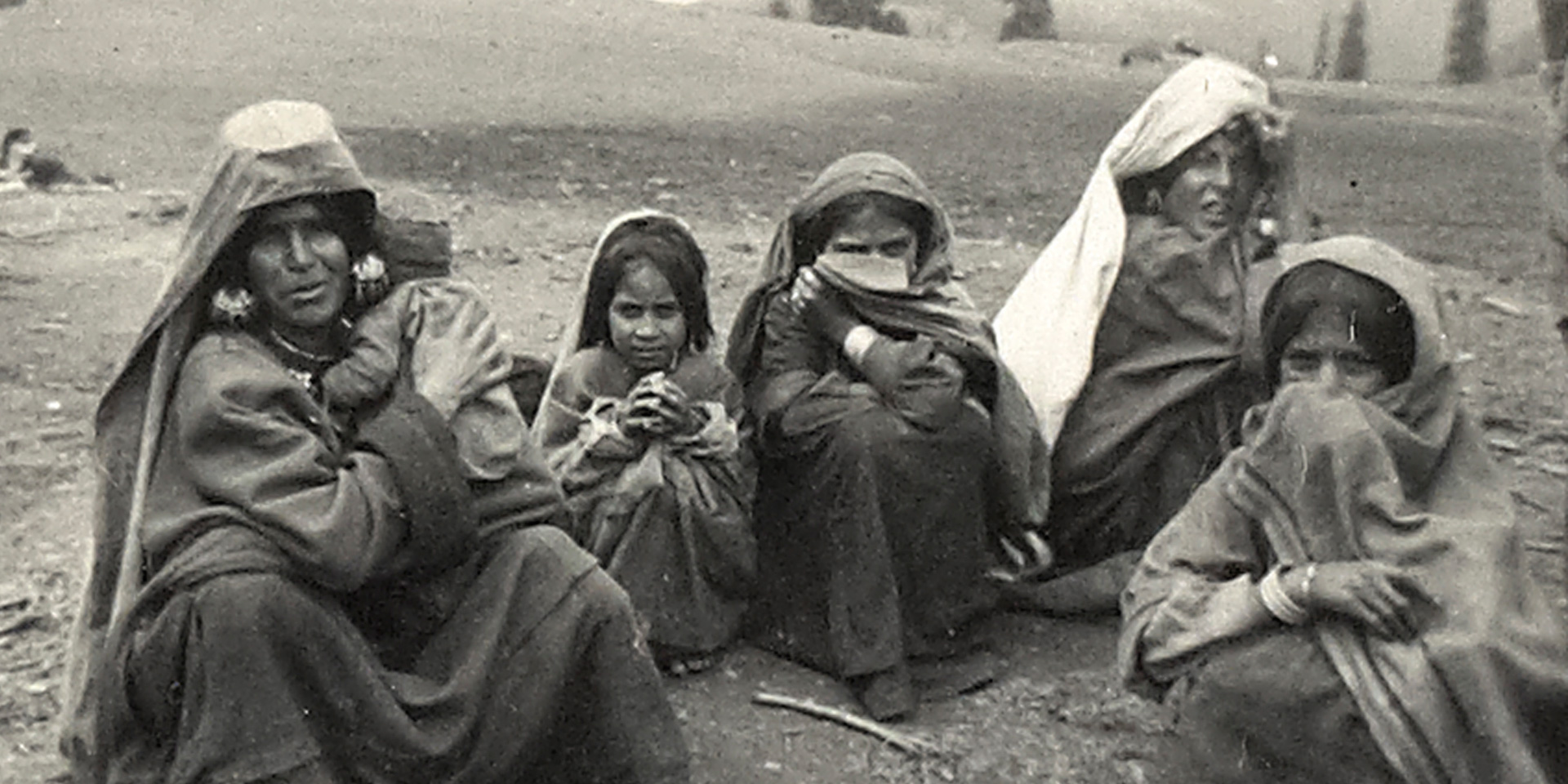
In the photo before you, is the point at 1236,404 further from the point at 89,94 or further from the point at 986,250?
the point at 89,94

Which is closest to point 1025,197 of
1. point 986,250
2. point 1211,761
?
point 986,250

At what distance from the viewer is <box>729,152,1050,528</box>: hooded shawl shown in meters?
4.65

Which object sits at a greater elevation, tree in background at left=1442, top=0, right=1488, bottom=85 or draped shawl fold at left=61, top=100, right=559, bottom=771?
draped shawl fold at left=61, top=100, right=559, bottom=771

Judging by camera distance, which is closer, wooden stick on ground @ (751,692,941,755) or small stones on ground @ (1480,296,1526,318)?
wooden stick on ground @ (751,692,941,755)

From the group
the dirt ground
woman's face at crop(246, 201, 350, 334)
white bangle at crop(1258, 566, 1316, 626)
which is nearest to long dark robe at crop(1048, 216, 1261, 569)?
the dirt ground

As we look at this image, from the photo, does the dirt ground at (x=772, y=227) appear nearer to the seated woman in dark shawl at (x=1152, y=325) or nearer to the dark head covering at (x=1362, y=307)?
the seated woman in dark shawl at (x=1152, y=325)

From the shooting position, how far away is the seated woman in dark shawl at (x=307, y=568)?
3.24 meters

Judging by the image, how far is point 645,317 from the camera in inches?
177

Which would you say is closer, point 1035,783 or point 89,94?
point 1035,783

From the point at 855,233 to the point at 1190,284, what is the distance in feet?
3.12

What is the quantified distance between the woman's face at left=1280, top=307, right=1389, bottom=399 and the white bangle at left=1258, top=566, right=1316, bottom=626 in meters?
0.43

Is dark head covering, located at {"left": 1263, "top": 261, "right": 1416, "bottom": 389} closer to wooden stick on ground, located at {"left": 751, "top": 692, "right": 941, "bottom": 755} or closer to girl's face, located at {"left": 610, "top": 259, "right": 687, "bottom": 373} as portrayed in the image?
wooden stick on ground, located at {"left": 751, "top": 692, "right": 941, "bottom": 755}

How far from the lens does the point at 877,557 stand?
443 cm

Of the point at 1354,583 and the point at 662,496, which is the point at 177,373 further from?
the point at 1354,583
